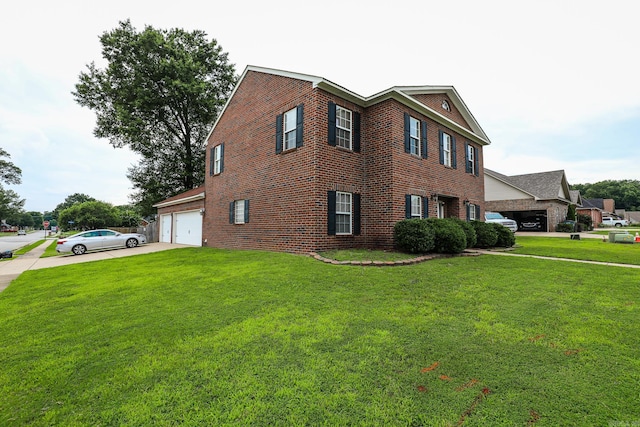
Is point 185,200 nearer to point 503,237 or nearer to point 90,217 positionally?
point 503,237

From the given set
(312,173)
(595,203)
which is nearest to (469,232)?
(312,173)

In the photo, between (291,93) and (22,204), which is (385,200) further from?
(22,204)

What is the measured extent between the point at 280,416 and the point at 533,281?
240 inches

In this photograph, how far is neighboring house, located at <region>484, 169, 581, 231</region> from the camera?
25062 millimetres

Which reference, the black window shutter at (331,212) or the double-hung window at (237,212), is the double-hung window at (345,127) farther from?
the double-hung window at (237,212)

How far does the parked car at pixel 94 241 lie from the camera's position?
598 inches

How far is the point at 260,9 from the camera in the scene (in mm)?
11141

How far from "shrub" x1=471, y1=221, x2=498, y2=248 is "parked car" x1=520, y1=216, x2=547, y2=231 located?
19500mm

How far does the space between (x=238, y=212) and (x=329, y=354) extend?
10844mm

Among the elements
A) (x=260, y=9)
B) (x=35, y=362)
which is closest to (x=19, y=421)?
(x=35, y=362)

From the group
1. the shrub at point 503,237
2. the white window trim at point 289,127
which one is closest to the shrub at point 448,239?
the shrub at point 503,237

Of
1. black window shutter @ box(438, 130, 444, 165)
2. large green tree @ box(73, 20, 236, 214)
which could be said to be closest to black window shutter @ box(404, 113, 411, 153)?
black window shutter @ box(438, 130, 444, 165)

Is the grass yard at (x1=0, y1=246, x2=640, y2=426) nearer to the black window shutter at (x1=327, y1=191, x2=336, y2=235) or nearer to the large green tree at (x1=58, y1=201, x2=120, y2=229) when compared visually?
the black window shutter at (x1=327, y1=191, x2=336, y2=235)

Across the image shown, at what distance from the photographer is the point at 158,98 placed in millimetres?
21703
